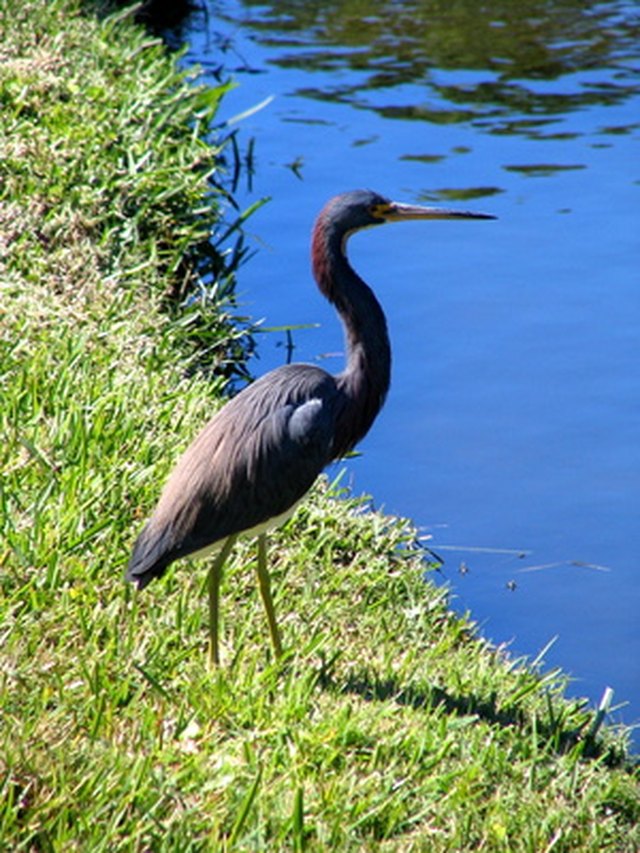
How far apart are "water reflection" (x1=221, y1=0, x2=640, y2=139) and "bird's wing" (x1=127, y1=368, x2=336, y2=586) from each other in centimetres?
618

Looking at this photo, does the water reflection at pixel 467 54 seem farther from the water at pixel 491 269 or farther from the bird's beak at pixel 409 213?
the bird's beak at pixel 409 213

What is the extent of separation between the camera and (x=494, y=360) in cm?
765

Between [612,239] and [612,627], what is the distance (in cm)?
362

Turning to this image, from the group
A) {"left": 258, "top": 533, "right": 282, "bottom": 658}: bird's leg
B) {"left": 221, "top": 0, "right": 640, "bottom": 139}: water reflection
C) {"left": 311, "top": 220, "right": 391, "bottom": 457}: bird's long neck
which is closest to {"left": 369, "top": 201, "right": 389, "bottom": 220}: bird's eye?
{"left": 311, "top": 220, "right": 391, "bottom": 457}: bird's long neck

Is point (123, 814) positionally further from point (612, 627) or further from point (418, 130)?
point (418, 130)

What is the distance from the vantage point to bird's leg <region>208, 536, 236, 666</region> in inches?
182

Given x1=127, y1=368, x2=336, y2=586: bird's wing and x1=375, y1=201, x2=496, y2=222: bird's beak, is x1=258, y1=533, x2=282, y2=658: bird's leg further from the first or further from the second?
x1=375, y1=201, x2=496, y2=222: bird's beak

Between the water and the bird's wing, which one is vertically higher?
the bird's wing

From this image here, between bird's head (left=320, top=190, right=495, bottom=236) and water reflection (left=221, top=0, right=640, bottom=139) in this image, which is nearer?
bird's head (left=320, top=190, right=495, bottom=236)

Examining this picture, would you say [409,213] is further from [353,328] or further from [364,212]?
[353,328]

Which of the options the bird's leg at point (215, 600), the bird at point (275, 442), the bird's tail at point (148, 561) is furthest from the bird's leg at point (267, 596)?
the bird's tail at point (148, 561)

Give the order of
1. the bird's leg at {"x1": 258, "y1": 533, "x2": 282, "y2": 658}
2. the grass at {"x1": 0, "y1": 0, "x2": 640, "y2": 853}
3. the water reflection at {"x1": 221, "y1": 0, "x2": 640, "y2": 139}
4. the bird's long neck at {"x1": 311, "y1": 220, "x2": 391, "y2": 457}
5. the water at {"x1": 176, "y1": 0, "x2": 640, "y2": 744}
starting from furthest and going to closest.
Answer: the water reflection at {"x1": 221, "y1": 0, "x2": 640, "y2": 139} < the water at {"x1": 176, "y1": 0, "x2": 640, "y2": 744} < the bird's long neck at {"x1": 311, "y1": 220, "x2": 391, "y2": 457} < the bird's leg at {"x1": 258, "y1": 533, "x2": 282, "y2": 658} < the grass at {"x1": 0, "y1": 0, "x2": 640, "y2": 853}

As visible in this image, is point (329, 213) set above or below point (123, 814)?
above

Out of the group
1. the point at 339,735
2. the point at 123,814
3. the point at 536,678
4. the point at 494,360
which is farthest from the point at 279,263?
the point at 123,814
